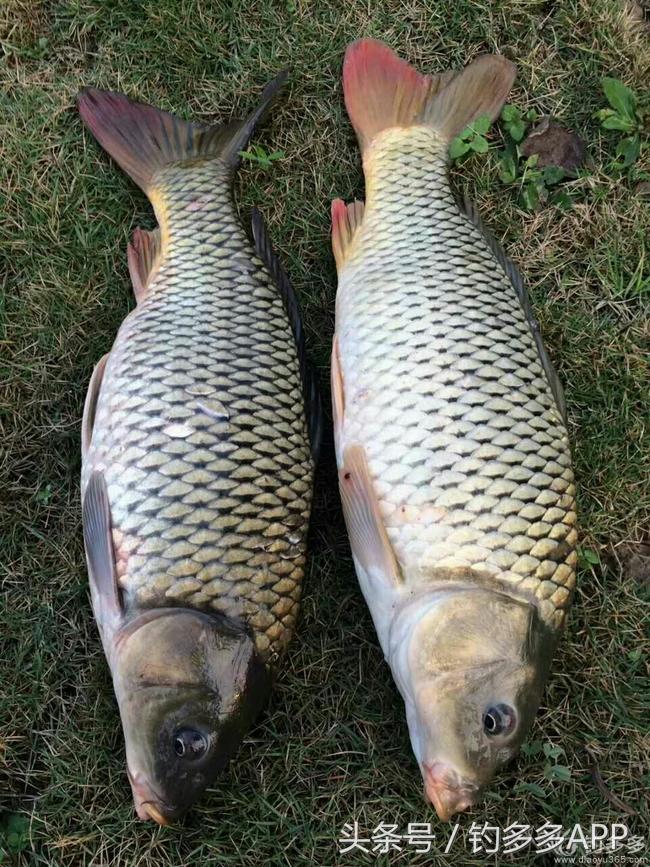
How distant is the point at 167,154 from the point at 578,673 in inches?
77.7

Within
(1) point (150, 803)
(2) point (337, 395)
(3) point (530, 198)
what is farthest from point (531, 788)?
(3) point (530, 198)

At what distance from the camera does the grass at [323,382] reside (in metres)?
1.97

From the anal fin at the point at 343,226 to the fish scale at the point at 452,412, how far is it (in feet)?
0.17

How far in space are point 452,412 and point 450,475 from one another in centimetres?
16

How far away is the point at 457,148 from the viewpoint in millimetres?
2234

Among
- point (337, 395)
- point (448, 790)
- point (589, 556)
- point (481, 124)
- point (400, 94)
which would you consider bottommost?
point (589, 556)

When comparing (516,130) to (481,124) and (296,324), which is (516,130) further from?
(296,324)

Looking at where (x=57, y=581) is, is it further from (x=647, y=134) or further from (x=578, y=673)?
(x=647, y=134)

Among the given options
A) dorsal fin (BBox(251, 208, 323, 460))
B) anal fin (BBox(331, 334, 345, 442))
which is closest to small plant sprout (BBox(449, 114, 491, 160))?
dorsal fin (BBox(251, 208, 323, 460))

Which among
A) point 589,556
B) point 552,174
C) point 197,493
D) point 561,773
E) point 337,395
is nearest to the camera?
point 197,493

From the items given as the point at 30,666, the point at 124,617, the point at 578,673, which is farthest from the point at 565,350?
the point at 30,666

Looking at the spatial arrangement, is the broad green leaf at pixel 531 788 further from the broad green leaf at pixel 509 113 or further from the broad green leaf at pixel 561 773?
the broad green leaf at pixel 509 113

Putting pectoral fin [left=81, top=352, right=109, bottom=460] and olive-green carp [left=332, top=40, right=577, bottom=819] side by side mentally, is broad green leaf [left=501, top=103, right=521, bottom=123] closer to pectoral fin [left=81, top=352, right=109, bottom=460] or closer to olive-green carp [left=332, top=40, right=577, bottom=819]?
olive-green carp [left=332, top=40, right=577, bottom=819]

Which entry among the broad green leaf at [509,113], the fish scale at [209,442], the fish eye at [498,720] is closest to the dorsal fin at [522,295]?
the broad green leaf at [509,113]
